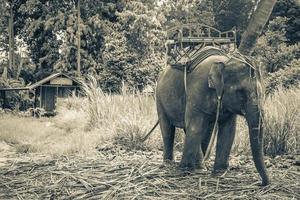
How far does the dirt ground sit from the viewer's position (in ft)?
15.4

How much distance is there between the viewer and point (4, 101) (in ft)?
75.6

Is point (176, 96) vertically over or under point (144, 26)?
under

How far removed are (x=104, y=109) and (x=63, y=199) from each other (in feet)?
23.8

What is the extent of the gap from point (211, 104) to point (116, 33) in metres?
22.9

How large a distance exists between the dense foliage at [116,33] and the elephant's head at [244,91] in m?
15.6

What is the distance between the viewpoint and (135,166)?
611 cm

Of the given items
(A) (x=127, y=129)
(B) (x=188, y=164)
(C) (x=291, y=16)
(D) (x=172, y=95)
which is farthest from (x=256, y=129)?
(C) (x=291, y=16)

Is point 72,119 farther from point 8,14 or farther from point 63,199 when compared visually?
point 8,14

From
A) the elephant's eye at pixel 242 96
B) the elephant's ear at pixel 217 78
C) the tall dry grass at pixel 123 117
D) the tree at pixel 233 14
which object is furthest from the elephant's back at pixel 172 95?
the tree at pixel 233 14

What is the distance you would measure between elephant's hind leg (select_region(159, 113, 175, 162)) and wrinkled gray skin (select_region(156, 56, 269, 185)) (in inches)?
2.4

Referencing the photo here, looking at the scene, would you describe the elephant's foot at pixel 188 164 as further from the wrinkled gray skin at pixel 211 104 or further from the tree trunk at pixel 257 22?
the tree trunk at pixel 257 22

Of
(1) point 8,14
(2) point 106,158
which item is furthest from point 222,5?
(2) point 106,158

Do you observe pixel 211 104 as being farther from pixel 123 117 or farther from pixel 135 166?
pixel 123 117

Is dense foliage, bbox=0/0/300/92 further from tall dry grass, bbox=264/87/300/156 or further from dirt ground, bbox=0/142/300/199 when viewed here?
dirt ground, bbox=0/142/300/199
